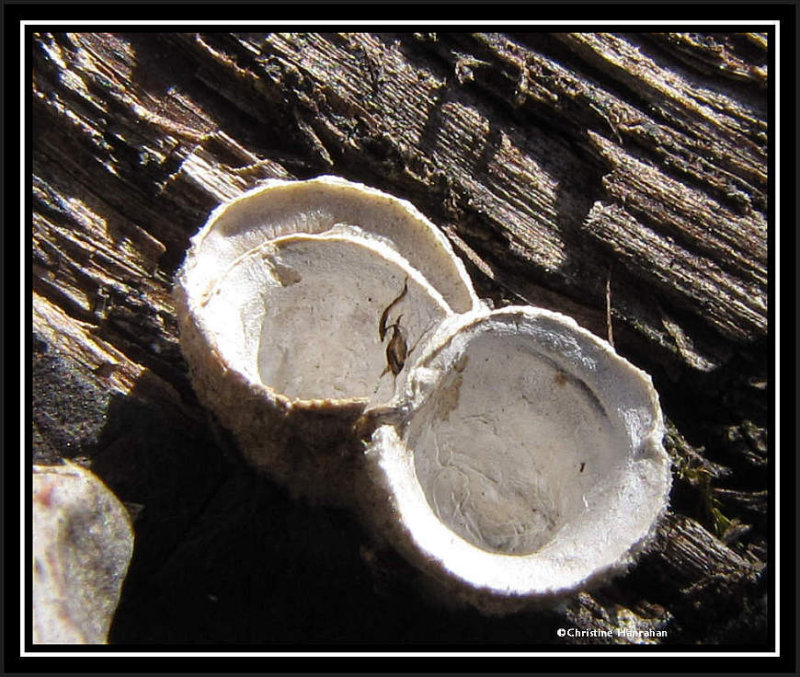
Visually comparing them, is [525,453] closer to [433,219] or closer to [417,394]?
[417,394]

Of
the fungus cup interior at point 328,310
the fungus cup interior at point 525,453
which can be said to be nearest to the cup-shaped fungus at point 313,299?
the fungus cup interior at point 328,310

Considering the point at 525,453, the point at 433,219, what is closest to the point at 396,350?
the point at 525,453

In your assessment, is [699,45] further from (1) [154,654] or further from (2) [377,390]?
(1) [154,654]

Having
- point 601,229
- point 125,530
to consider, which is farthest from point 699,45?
point 125,530

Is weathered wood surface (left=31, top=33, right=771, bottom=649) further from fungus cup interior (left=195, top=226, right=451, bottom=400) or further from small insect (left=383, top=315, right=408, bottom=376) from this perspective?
small insect (left=383, top=315, right=408, bottom=376)

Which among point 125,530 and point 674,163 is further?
point 674,163

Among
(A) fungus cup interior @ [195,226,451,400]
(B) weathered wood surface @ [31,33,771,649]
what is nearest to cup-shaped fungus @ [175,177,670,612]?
(A) fungus cup interior @ [195,226,451,400]

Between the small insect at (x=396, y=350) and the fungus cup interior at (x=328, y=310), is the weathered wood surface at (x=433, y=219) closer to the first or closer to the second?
the fungus cup interior at (x=328, y=310)
